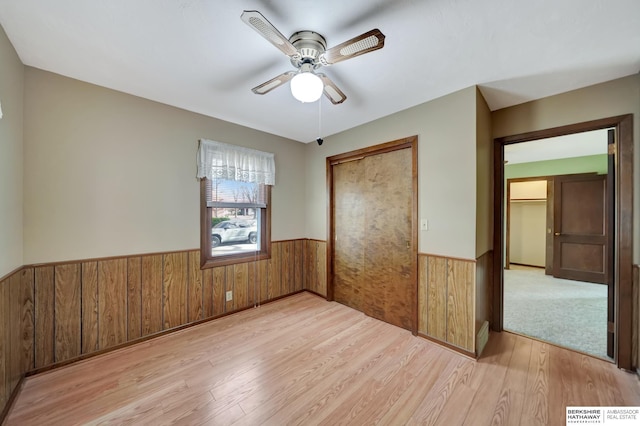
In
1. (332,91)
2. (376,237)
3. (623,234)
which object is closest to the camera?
(332,91)

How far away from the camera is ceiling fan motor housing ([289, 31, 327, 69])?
1.46 meters

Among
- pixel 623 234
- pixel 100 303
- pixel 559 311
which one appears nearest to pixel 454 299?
pixel 623 234

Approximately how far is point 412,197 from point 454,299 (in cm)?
107

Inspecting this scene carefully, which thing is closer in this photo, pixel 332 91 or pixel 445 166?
pixel 332 91

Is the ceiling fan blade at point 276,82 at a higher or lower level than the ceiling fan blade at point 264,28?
higher

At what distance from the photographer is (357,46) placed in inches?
50.2

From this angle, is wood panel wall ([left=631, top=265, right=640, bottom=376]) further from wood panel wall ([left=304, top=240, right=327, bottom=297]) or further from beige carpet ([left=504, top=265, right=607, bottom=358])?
wood panel wall ([left=304, top=240, right=327, bottom=297])

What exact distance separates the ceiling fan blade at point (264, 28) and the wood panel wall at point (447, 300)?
219 cm

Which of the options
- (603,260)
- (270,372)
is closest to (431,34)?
(270,372)

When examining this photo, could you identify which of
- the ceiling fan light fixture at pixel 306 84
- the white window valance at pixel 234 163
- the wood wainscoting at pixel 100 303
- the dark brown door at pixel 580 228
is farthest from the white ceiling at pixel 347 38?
the dark brown door at pixel 580 228

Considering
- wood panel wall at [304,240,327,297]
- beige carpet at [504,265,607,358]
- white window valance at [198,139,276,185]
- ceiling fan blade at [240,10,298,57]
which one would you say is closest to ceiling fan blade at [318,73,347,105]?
ceiling fan blade at [240,10,298,57]

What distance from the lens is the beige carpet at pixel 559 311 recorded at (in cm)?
239

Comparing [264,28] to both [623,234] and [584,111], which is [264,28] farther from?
[623,234]

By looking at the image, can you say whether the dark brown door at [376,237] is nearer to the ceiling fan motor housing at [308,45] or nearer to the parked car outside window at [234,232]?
the parked car outside window at [234,232]
